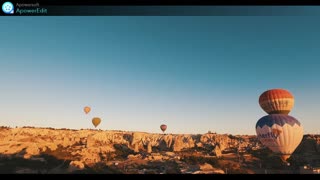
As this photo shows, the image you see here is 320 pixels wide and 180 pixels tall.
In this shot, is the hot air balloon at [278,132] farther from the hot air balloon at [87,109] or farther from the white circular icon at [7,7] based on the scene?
the white circular icon at [7,7]

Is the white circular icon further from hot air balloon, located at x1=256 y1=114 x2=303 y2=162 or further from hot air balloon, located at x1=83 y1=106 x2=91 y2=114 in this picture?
hot air balloon, located at x1=256 y1=114 x2=303 y2=162

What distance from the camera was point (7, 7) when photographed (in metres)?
5.22

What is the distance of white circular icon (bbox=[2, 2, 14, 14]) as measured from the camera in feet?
17.1

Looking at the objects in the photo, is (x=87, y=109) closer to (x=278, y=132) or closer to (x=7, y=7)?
(x=7, y=7)

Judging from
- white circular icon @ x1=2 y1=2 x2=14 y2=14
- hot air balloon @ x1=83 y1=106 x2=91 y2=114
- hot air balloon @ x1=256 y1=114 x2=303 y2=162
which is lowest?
hot air balloon @ x1=256 y1=114 x2=303 y2=162

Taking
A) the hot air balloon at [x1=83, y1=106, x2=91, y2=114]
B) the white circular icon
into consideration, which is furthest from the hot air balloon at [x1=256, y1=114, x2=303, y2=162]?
the white circular icon

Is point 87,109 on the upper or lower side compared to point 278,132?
upper

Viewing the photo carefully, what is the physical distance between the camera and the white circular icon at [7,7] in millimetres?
5203

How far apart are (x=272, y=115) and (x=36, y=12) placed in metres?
13.7

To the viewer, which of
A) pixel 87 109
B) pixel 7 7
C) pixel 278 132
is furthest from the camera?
pixel 278 132

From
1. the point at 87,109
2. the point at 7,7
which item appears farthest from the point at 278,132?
the point at 7,7

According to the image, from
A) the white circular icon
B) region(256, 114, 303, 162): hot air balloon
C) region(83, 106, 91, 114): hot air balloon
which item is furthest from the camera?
region(256, 114, 303, 162): hot air balloon
